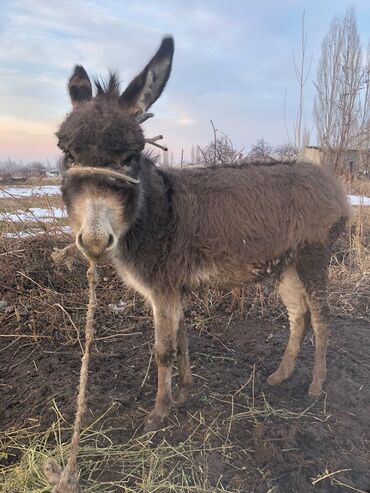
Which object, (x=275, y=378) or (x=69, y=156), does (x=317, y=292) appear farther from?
(x=69, y=156)

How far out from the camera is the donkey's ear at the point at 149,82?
2625 mm

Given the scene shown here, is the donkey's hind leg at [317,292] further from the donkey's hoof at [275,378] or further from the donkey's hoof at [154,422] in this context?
the donkey's hoof at [154,422]

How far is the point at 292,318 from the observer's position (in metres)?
3.70

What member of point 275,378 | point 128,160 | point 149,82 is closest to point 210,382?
point 275,378

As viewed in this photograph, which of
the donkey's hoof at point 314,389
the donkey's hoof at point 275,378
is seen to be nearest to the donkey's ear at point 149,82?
the donkey's hoof at point 275,378

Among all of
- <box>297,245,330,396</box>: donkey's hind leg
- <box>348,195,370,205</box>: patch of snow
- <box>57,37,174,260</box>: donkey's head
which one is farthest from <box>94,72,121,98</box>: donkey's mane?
<box>348,195,370,205</box>: patch of snow

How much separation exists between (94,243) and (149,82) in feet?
4.03

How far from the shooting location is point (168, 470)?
8.21 ft

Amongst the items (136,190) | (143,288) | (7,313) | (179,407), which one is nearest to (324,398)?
(179,407)

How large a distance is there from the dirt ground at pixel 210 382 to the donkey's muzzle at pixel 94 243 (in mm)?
1382

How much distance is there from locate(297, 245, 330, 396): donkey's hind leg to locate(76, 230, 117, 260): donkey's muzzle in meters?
1.74

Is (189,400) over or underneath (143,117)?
underneath

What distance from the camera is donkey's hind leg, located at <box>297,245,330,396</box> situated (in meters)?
3.27

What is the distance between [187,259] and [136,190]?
2.24ft
